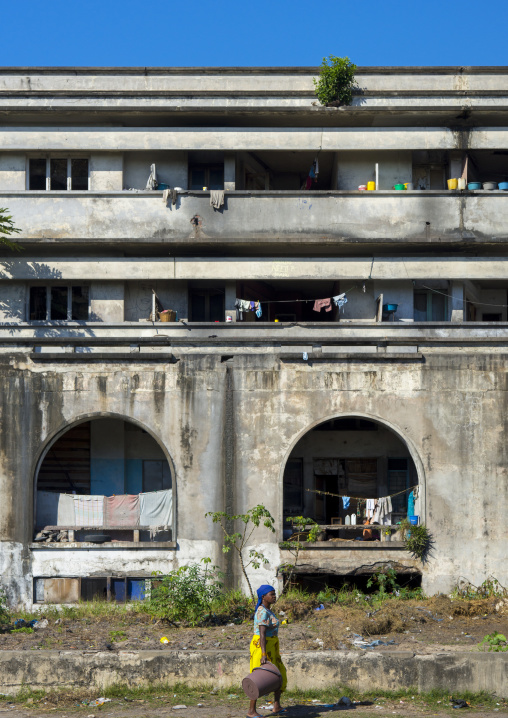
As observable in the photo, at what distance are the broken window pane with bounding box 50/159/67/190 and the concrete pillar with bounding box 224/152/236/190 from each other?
14.7 ft

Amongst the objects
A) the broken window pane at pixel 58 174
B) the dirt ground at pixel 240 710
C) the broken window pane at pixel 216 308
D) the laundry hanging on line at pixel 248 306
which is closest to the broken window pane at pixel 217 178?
the broken window pane at pixel 216 308

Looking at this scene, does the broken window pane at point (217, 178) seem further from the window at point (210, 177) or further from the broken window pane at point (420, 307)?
the broken window pane at point (420, 307)

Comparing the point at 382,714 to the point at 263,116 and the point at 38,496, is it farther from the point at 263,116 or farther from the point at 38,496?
the point at 263,116

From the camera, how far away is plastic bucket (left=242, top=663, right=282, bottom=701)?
Result: 412 inches

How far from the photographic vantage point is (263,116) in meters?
23.3

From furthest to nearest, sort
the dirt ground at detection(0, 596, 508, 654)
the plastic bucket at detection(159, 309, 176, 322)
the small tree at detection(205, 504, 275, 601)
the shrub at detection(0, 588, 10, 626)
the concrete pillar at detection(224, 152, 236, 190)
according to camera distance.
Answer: the concrete pillar at detection(224, 152, 236, 190)
the plastic bucket at detection(159, 309, 176, 322)
the small tree at detection(205, 504, 275, 601)
the shrub at detection(0, 588, 10, 626)
the dirt ground at detection(0, 596, 508, 654)

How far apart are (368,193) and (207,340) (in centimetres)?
625

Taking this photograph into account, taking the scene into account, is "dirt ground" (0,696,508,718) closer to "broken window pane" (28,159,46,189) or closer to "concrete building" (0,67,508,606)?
"concrete building" (0,67,508,606)

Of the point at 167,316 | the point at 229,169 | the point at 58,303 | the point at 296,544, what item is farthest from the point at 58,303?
the point at 296,544

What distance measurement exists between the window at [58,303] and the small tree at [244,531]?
790 centimetres

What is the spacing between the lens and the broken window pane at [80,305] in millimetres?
23359

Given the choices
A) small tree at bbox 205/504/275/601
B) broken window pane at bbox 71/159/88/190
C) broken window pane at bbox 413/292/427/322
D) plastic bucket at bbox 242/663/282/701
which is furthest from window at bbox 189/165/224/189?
plastic bucket at bbox 242/663/282/701

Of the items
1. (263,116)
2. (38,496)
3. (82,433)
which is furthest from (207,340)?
(263,116)

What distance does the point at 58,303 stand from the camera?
23.4 m
